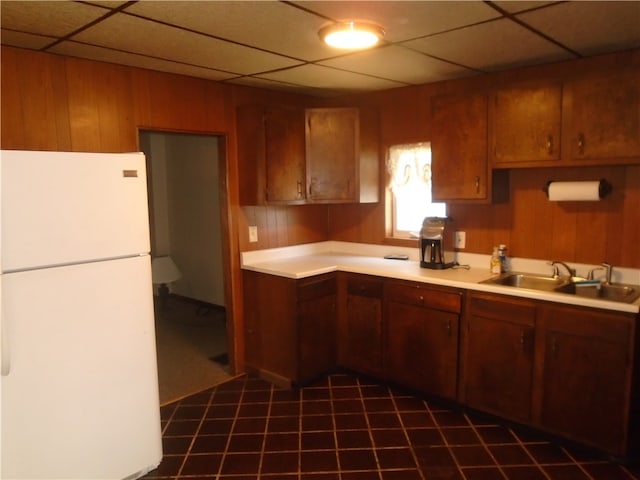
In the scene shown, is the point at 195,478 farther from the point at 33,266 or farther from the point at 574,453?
the point at 574,453

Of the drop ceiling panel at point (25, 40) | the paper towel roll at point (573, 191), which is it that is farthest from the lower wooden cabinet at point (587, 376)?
the drop ceiling panel at point (25, 40)

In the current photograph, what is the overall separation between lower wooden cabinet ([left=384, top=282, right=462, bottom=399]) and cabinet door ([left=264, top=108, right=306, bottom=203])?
3.46ft

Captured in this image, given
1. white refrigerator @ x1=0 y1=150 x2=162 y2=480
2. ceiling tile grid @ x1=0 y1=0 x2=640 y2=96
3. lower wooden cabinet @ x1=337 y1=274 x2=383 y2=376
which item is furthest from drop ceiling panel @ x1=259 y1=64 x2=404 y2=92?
lower wooden cabinet @ x1=337 y1=274 x2=383 y2=376

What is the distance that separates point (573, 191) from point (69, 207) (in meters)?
2.76

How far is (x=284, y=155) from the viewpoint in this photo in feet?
11.9

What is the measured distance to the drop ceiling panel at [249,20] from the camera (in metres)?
1.98

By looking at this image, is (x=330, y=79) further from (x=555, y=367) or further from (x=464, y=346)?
(x=555, y=367)

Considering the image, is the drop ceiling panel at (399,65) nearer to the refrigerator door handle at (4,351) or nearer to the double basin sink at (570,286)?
the double basin sink at (570,286)

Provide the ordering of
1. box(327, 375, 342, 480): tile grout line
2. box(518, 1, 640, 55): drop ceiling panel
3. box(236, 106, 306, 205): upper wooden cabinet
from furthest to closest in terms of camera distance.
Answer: box(236, 106, 306, 205): upper wooden cabinet → box(327, 375, 342, 480): tile grout line → box(518, 1, 640, 55): drop ceiling panel

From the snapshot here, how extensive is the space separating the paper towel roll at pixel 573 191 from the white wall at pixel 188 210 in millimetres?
3438

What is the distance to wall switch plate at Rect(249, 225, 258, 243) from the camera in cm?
377

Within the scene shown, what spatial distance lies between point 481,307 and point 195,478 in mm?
1905

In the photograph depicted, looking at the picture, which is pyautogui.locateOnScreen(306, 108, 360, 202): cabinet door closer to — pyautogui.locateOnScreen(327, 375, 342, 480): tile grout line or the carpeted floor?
pyautogui.locateOnScreen(327, 375, 342, 480): tile grout line

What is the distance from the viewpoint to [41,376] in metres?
2.11
